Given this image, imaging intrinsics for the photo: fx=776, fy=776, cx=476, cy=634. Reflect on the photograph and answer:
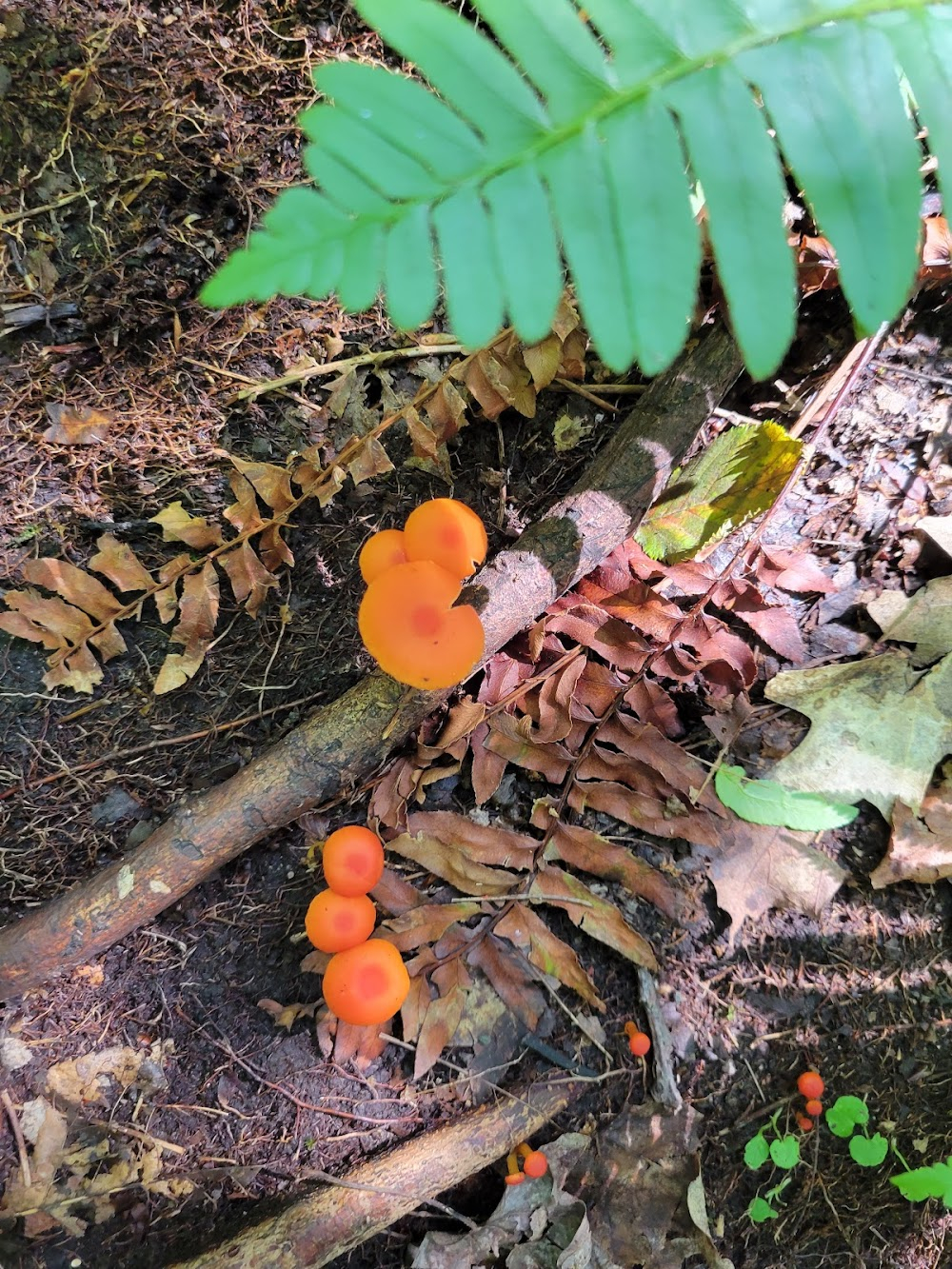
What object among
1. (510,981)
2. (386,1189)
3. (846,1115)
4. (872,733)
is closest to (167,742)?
(510,981)

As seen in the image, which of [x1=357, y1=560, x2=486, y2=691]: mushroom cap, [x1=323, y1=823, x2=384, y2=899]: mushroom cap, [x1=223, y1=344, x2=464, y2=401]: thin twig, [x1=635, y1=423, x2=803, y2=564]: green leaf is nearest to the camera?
[x1=357, y1=560, x2=486, y2=691]: mushroom cap

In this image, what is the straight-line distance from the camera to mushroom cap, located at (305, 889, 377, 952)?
265 centimetres

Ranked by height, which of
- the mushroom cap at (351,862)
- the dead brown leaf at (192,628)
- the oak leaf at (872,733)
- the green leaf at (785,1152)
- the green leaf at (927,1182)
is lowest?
the green leaf at (927,1182)

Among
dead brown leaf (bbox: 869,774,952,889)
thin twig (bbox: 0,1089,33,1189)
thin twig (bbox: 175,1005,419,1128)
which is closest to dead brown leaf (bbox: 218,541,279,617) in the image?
thin twig (bbox: 175,1005,419,1128)

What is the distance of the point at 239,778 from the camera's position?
2.82 m

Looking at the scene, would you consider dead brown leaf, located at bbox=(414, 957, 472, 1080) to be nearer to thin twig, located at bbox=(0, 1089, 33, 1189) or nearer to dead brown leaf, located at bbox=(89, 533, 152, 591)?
thin twig, located at bbox=(0, 1089, 33, 1189)

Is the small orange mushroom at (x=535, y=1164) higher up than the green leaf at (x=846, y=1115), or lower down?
higher up

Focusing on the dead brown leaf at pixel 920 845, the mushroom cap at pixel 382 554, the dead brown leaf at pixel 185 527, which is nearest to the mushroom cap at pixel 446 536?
the mushroom cap at pixel 382 554

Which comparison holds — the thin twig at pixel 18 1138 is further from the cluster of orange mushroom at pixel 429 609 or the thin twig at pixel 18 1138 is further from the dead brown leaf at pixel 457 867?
the cluster of orange mushroom at pixel 429 609

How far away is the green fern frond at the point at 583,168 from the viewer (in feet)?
4.42

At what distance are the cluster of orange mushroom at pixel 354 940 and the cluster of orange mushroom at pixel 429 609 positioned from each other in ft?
2.08

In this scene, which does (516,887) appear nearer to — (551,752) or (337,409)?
(551,752)

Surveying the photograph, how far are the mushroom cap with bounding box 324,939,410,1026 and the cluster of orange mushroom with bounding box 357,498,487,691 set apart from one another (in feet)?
3.09

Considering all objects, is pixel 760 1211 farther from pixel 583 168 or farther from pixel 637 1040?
pixel 583 168
